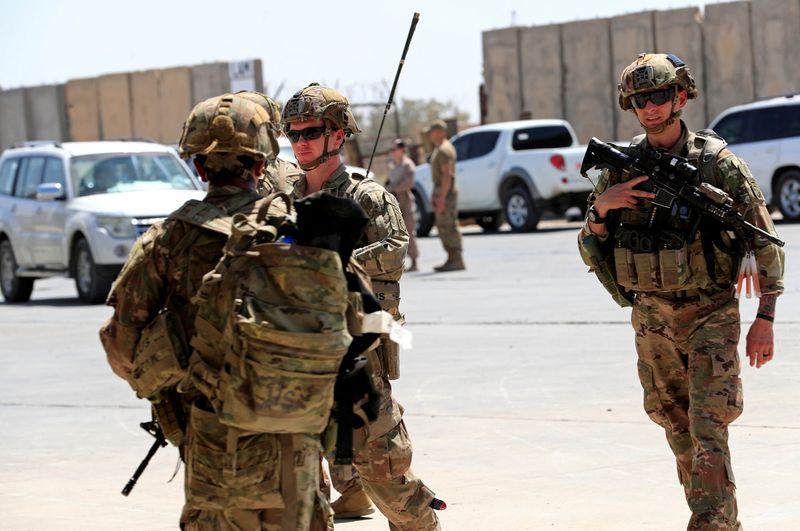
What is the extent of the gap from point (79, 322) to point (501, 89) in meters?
20.3

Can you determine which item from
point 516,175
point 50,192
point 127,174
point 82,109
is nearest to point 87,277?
point 50,192

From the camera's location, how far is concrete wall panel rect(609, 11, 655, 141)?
31094 mm

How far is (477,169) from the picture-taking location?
2534 centimetres

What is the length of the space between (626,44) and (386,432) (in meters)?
27.1

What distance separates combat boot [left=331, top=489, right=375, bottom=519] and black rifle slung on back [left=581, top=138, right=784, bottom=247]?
6.01ft

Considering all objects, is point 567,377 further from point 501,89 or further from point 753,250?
point 501,89

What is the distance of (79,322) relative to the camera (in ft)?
48.0

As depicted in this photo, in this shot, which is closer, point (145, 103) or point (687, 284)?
point (687, 284)

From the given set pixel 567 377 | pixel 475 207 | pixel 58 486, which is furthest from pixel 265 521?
pixel 475 207

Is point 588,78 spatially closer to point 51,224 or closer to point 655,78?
point 51,224

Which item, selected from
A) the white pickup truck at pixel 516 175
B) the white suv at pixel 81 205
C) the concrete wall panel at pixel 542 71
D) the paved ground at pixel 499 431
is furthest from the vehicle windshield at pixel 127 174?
the concrete wall panel at pixel 542 71

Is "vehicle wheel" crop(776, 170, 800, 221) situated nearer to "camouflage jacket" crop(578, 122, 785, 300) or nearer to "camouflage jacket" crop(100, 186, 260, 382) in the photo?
"camouflage jacket" crop(578, 122, 785, 300)

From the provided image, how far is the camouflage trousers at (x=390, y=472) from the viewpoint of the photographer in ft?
17.4

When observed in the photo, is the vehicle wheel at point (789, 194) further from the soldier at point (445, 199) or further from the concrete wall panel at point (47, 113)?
the concrete wall panel at point (47, 113)
